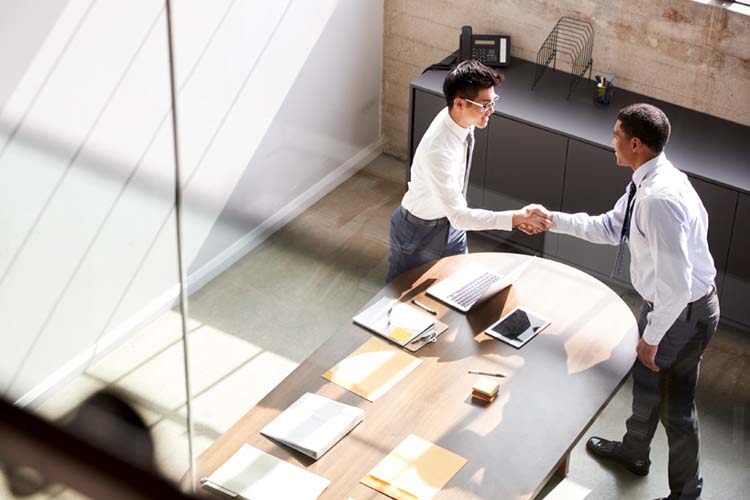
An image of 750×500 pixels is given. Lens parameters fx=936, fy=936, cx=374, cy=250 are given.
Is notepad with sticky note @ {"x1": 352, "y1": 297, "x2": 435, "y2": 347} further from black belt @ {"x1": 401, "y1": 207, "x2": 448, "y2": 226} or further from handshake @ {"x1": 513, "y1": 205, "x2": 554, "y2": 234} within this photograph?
handshake @ {"x1": 513, "y1": 205, "x2": 554, "y2": 234}

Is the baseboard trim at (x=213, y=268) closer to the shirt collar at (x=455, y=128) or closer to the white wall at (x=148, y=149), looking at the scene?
the white wall at (x=148, y=149)

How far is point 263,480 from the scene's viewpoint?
188 cm

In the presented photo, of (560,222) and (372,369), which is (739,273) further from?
(372,369)

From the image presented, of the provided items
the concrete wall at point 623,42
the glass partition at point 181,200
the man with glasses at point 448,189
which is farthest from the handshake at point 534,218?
the concrete wall at point 623,42

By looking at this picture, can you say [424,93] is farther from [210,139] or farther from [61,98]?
[61,98]

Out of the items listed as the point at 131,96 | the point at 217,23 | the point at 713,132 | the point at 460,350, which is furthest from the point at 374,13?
the point at 460,350

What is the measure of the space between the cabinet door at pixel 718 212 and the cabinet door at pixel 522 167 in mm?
474

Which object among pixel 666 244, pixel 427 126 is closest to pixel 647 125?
pixel 666 244

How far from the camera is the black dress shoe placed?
2600mm

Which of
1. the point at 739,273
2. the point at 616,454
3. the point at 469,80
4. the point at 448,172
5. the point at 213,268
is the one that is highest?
the point at 469,80

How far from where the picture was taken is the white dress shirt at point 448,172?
2.36 metres

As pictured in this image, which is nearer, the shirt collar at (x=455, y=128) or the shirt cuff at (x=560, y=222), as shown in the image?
the shirt collar at (x=455, y=128)

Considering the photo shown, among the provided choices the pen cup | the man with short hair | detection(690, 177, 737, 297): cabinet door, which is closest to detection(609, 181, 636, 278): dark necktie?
the man with short hair

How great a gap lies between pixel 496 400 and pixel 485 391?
0.04 meters
